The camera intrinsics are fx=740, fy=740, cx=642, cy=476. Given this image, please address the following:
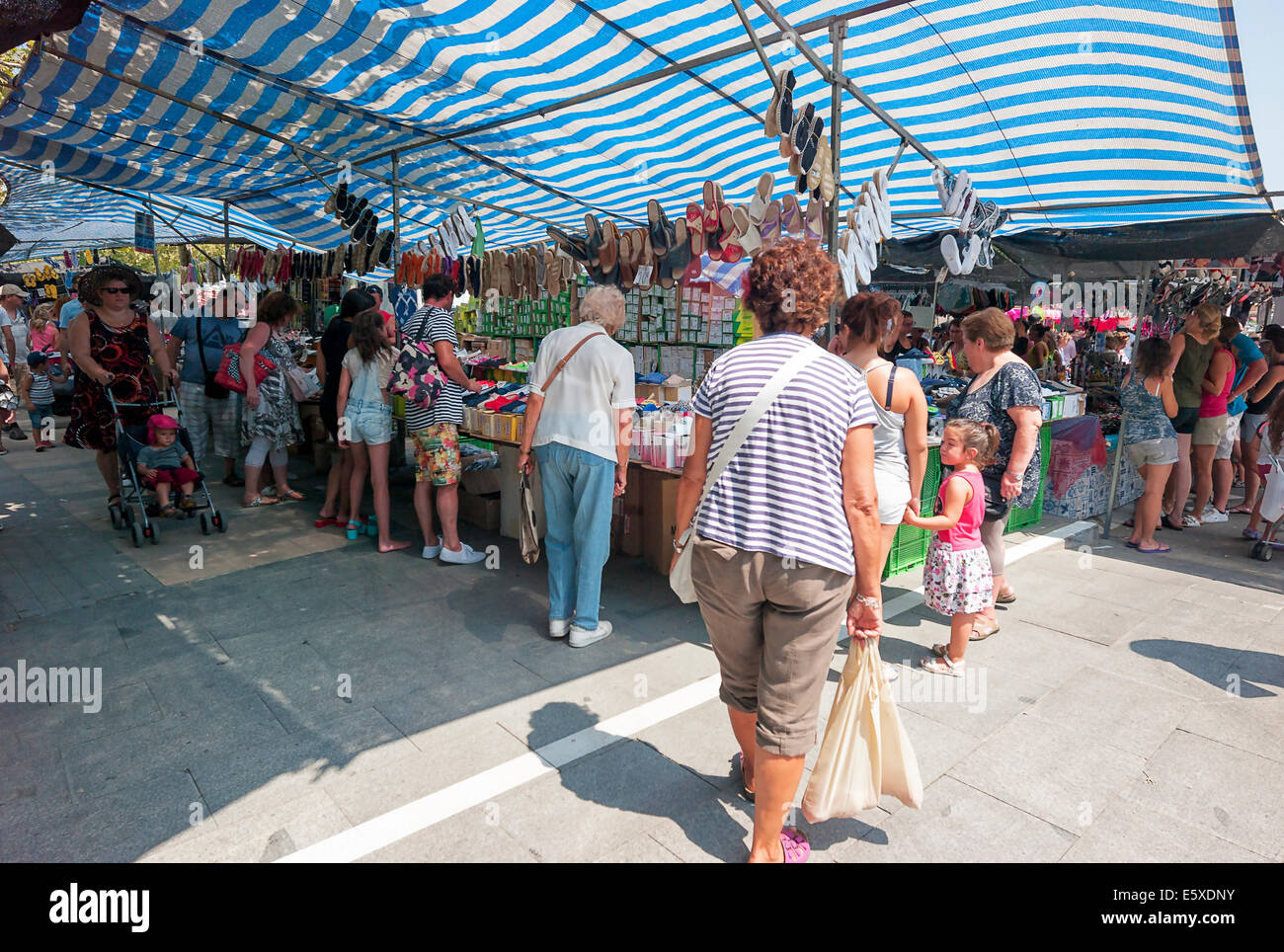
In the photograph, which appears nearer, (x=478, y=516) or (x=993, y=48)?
(x=993, y=48)

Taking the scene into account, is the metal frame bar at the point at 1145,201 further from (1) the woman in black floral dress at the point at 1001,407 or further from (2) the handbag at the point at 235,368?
(2) the handbag at the point at 235,368

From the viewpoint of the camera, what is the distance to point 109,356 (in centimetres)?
528

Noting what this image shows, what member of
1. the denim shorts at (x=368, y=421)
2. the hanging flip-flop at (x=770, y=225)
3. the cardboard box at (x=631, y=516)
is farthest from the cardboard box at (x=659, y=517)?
the denim shorts at (x=368, y=421)

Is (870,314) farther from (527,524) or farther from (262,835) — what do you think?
(262,835)

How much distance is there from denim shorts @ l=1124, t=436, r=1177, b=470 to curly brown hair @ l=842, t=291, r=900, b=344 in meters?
3.68

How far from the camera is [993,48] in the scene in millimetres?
4879

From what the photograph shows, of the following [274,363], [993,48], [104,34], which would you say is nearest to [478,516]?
[274,363]

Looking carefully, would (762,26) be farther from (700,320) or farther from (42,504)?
(42,504)

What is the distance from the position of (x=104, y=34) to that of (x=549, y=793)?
255 inches

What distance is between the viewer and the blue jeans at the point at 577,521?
12.1 ft

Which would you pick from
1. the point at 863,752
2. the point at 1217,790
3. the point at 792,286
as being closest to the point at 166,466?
the point at 792,286

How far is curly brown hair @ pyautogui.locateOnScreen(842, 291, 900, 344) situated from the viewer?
3.01m

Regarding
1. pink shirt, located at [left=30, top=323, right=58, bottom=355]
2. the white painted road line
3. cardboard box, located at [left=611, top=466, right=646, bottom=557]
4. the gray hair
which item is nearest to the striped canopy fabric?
the gray hair

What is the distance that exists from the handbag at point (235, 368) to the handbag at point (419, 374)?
2162mm
